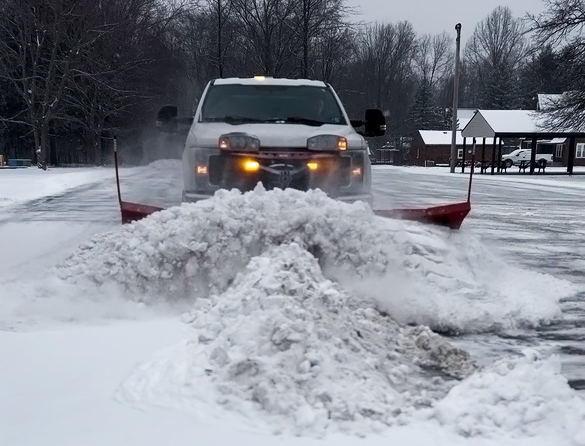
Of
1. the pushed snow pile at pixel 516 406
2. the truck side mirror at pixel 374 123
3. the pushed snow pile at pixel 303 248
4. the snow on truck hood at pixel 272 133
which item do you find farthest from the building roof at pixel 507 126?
the pushed snow pile at pixel 516 406

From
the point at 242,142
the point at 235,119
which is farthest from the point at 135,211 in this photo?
the point at 235,119

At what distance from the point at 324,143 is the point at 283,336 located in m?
2.73

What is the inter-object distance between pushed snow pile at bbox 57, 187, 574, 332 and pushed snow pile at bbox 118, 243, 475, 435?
1.67 feet

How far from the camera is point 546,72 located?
33125 mm

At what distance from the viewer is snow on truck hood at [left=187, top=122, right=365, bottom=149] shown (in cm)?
525

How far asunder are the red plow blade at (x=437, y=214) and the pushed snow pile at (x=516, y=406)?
236cm

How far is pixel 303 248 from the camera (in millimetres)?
4258

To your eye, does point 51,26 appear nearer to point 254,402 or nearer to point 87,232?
point 87,232

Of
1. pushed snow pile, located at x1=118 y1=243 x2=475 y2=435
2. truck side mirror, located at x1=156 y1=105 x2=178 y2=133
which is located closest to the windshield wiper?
truck side mirror, located at x1=156 y1=105 x2=178 y2=133

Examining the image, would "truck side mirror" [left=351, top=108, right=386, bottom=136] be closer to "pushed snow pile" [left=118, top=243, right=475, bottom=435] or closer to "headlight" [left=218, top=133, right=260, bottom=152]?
"headlight" [left=218, top=133, right=260, bottom=152]

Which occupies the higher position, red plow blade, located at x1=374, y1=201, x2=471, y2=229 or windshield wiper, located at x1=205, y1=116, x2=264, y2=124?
windshield wiper, located at x1=205, y1=116, x2=264, y2=124

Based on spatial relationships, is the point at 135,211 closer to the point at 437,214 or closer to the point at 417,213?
the point at 417,213

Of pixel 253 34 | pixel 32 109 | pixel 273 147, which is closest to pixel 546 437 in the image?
pixel 273 147

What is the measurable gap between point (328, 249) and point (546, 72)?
3316 centimetres
